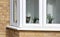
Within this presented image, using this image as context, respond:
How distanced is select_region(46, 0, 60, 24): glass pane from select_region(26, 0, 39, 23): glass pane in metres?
0.21

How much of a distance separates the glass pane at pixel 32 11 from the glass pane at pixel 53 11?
0.21m

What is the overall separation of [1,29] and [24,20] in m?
0.75

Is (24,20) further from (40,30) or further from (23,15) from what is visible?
(40,30)

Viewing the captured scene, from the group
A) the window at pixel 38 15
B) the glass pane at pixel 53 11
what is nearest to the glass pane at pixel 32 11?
the window at pixel 38 15

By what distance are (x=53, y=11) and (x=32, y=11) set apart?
0.42 m

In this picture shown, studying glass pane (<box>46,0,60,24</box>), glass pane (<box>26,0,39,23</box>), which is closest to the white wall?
glass pane (<box>26,0,39,23</box>)

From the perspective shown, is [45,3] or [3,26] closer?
[45,3]

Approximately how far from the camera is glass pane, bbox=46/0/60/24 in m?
2.92

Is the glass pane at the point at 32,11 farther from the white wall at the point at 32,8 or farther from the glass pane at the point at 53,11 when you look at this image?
the glass pane at the point at 53,11

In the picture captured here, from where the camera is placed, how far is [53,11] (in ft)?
9.80

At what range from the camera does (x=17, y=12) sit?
2.95 meters

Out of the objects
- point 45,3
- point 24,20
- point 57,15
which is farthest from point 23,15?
A: point 57,15

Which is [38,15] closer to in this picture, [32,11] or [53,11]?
[32,11]

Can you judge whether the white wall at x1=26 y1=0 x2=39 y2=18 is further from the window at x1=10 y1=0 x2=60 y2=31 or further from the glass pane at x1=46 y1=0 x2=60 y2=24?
the glass pane at x1=46 y1=0 x2=60 y2=24
